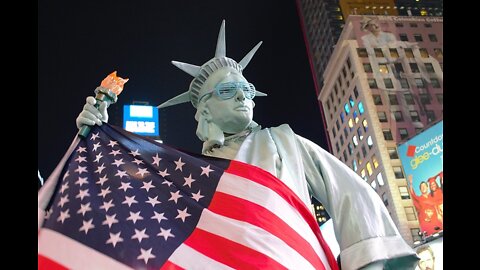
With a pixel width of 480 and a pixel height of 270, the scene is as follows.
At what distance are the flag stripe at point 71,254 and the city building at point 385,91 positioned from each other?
3538cm

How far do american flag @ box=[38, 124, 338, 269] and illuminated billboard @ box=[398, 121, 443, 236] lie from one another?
2771 cm

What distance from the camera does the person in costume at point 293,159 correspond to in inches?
118

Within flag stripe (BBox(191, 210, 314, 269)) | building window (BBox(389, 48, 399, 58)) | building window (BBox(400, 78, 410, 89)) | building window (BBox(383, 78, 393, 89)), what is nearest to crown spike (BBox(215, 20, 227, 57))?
flag stripe (BBox(191, 210, 314, 269))

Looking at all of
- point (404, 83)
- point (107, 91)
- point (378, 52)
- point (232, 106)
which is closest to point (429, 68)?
point (404, 83)

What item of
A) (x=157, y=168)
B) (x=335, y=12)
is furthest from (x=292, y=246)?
(x=335, y=12)

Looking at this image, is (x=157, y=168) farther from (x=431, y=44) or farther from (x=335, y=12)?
(x=335, y=12)

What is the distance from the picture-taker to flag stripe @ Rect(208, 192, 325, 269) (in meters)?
2.97

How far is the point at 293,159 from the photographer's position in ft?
11.6

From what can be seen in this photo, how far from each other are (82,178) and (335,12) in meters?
48.3

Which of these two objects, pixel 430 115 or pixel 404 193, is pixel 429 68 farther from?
pixel 404 193

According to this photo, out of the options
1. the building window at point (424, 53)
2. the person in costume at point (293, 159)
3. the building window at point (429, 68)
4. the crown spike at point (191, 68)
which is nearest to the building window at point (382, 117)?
the building window at point (429, 68)

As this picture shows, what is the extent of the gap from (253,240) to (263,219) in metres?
0.19

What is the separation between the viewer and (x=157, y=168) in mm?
3410

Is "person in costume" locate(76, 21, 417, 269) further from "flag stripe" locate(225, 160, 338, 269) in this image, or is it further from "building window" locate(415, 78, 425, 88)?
"building window" locate(415, 78, 425, 88)
